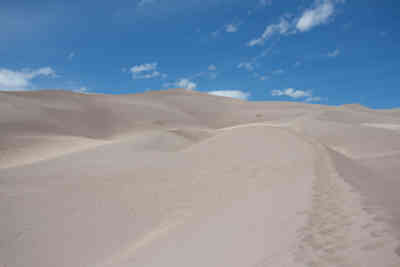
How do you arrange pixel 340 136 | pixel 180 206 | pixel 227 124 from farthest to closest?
pixel 227 124, pixel 340 136, pixel 180 206

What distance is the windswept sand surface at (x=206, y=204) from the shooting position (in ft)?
11.5

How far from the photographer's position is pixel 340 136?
1631cm

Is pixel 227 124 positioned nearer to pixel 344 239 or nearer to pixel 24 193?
pixel 24 193

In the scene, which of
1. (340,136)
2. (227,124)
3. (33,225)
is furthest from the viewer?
(227,124)

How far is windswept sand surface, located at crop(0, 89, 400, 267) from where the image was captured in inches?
138

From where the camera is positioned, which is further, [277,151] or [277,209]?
[277,151]

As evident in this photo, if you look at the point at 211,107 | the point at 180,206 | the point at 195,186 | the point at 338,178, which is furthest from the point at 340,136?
the point at 211,107

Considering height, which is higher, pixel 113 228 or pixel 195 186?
pixel 195 186

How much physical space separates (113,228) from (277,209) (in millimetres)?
3484

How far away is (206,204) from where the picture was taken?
6.42 metres

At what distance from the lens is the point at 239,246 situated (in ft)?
12.5

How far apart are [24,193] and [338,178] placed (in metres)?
7.98

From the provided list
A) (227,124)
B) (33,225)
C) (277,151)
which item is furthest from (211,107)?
(33,225)

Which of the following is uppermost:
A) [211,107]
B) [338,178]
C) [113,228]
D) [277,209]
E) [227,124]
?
[211,107]
